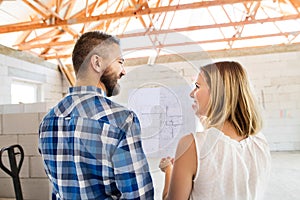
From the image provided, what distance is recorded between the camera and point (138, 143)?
80cm

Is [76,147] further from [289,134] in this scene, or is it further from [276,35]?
[289,134]

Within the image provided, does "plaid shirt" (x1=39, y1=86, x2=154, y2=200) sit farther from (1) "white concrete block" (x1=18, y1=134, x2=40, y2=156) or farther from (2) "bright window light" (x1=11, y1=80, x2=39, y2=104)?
(2) "bright window light" (x1=11, y1=80, x2=39, y2=104)

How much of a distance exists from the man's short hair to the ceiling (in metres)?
2.92

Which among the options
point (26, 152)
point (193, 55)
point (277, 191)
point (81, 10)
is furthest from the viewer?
point (81, 10)

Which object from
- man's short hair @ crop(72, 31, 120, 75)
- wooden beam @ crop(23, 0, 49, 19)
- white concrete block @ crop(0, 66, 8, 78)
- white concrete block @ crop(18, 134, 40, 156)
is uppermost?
wooden beam @ crop(23, 0, 49, 19)

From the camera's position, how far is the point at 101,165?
788 millimetres

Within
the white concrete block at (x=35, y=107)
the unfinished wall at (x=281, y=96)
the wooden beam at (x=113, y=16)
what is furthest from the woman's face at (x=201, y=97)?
the unfinished wall at (x=281, y=96)

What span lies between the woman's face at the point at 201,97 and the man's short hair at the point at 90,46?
299 mm

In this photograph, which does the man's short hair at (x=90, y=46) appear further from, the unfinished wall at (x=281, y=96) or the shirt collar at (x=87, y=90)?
the unfinished wall at (x=281, y=96)

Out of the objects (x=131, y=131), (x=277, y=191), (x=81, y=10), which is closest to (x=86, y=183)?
(x=131, y=131)

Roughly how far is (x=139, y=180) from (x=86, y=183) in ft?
0.54

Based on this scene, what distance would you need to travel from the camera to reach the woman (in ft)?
2.43

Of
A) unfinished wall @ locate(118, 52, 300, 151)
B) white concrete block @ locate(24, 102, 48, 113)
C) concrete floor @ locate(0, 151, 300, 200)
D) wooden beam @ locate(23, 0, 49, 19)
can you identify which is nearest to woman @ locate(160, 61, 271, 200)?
concrete floor @ locate(0, 151, 300, 200)

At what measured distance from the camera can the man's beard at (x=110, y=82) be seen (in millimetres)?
874
